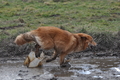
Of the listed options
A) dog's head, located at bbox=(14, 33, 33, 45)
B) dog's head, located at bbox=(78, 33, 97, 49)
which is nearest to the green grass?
dog's head, located at bbox=(14, 33, 33, 45)

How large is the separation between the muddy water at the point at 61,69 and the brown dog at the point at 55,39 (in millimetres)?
539

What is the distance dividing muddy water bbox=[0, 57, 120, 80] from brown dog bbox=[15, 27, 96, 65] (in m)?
0.54

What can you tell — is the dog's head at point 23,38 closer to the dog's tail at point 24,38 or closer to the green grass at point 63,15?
the dog's tail at point 24,38

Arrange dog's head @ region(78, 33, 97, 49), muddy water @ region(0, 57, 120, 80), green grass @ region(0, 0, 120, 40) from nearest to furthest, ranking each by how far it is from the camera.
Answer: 1. muddy water @ region(0, 57, 120, 80)
2. dog's head @ region(78, 33, 97, 49)
3. green grass @ region(0, 0, 120, 40)

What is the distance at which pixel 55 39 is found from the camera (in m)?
7.91

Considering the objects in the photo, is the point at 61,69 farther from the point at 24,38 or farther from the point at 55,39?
the point at 24,38

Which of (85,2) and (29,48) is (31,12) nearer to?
(85,2)

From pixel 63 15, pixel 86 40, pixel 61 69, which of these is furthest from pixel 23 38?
pixel 63 15

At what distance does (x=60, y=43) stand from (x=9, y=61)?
7.10ft

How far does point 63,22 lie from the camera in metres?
13.6

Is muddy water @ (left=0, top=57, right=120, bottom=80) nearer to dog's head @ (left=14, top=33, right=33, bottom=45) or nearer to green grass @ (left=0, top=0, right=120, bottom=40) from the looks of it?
dog's head @ (left=14, top=33, right=33, bottom=45)

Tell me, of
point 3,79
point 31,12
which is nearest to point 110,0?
point 31,12

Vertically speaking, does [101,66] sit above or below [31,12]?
below

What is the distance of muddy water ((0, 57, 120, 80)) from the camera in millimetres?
7217
